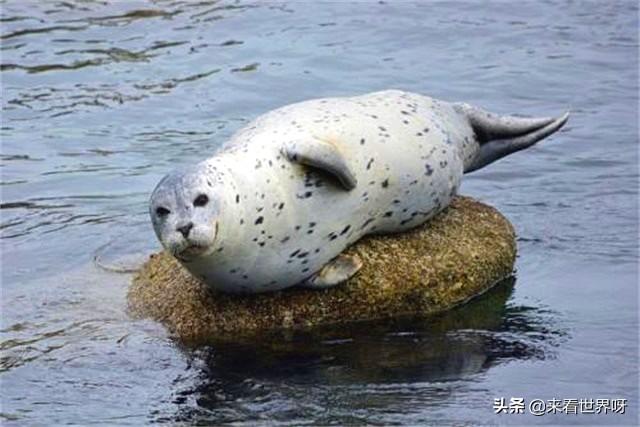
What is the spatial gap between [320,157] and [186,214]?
80 cm

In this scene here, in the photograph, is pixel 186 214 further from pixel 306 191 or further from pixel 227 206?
pixel 306 191

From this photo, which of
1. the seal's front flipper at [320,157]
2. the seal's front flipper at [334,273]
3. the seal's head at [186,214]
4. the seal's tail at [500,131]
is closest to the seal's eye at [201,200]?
the seal's head at [186,214]

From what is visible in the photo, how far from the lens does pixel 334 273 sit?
23.9 feet

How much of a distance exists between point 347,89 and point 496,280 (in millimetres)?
4317

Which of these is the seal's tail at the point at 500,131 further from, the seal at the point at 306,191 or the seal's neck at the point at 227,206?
the seal's neck at the point at 227,206

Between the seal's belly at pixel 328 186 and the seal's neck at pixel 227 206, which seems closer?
the seal's neck at pixel 227 206

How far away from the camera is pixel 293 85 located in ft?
39.5

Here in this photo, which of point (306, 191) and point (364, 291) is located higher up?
point (306, 191)

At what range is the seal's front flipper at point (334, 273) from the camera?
7.27m

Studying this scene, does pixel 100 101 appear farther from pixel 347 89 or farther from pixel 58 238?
pixel 58 238

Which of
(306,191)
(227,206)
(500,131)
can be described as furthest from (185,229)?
(500,131)

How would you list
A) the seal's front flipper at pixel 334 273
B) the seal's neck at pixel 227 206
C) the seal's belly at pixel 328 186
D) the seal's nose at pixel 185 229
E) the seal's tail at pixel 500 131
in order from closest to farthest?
1. the seal's nose at pixel 185 229
2. the seal's neck at pixel 227 206
3. the seal's belly at pixel 328 186
4. the seal's front flipper at pixel 334 273
5. the seal's tail at pixel 500 131

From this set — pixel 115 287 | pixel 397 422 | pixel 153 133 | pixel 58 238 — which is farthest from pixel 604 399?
pixel 153 133

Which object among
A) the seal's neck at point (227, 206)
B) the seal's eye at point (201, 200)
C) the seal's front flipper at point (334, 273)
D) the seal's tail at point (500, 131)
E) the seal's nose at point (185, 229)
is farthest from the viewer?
the seal's tail at point (500, 131)
